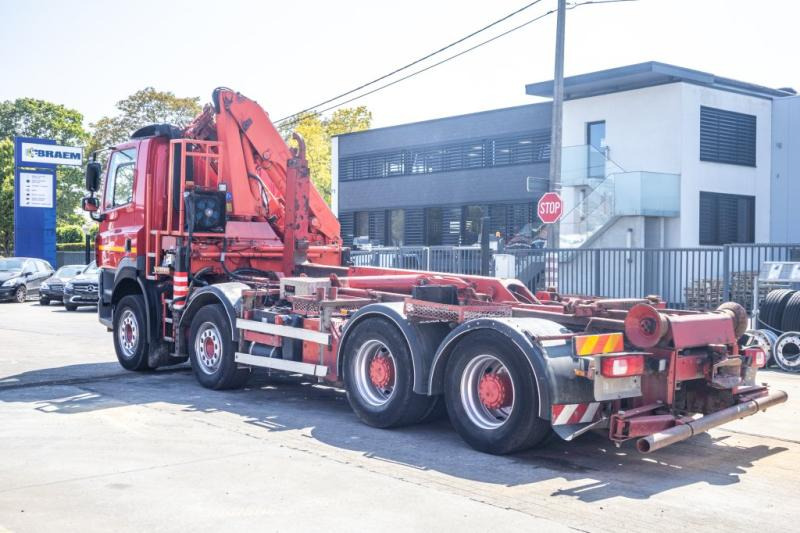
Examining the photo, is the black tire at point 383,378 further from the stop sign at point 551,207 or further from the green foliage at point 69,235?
the green foliage at point 69,235

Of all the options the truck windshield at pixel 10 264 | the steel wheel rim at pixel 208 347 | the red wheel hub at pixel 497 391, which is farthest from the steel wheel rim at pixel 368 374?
the truck windshield at pixel 10 264

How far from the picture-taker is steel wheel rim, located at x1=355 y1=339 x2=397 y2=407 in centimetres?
868

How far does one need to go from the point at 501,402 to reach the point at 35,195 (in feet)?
115

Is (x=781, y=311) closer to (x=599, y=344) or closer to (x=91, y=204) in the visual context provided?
(x=599, y=344)

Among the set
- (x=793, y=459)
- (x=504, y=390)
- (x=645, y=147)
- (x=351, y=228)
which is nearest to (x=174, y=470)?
(x=504, y=390)

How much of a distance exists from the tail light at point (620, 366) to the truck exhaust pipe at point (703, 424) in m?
0.52

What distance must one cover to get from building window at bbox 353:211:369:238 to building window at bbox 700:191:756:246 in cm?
2062

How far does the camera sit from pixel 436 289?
8250 mm

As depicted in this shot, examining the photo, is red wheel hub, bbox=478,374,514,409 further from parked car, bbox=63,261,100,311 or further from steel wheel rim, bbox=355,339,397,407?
parked car, bbox=63,261,100,311

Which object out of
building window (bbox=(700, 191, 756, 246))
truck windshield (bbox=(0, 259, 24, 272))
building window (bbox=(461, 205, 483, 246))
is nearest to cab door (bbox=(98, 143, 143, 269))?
truck windshield (bbox=(0, 259, 24, 272))

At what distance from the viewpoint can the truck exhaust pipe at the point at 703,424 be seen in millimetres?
6688

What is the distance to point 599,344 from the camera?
7160 mm

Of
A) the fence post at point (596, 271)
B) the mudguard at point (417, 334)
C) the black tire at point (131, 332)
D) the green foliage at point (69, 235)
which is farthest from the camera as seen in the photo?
the green foliage at point (69, 235)

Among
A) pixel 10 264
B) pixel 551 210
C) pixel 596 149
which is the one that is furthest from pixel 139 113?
pixel 551 210
